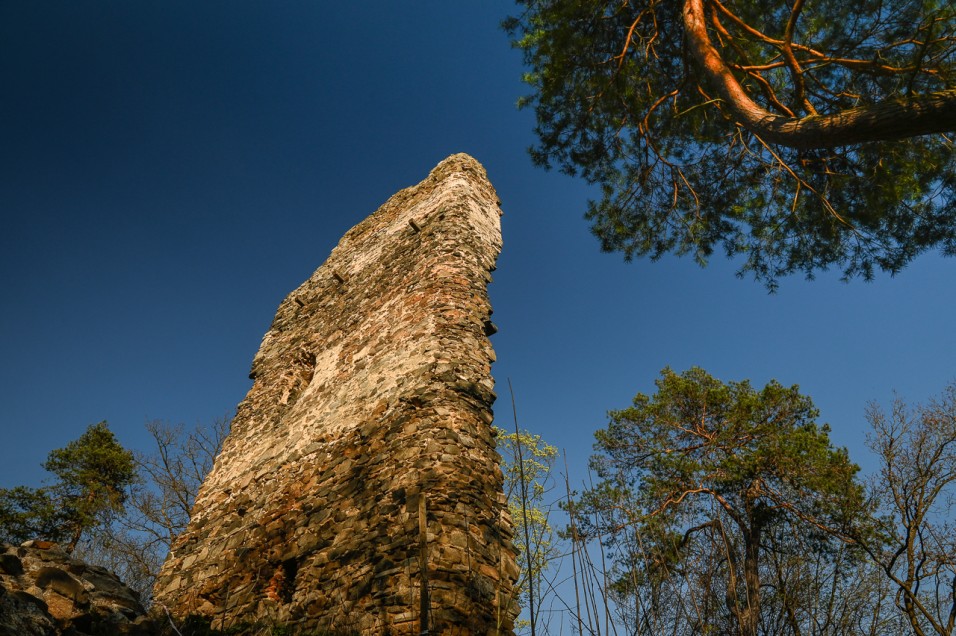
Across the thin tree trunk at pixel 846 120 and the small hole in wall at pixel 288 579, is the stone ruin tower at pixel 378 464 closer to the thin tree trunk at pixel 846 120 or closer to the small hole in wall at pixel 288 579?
the small hole in wall at pixel 288 579

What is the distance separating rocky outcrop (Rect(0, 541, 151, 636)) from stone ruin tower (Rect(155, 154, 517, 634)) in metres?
0.69

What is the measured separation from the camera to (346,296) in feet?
25.0

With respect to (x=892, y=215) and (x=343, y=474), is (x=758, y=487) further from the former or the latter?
(x=343, y=474)

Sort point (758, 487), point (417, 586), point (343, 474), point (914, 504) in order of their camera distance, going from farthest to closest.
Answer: point (758, 487) → point (914, 504) → point (343, 474) → point (417, 586)

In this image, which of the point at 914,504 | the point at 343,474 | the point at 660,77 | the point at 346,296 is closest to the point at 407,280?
the point at 346,296

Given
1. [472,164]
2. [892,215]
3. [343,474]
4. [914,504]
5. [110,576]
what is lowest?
[110,576]

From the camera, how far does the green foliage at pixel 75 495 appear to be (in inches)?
526

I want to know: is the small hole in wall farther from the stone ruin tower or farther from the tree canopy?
the tree canopy

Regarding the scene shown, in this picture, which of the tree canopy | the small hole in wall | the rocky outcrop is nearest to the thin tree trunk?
the tree canopy

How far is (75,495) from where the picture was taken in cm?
1466

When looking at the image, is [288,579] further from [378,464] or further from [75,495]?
[75,495]

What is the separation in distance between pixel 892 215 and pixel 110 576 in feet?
27.4

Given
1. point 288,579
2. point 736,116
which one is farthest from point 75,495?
point 736,116

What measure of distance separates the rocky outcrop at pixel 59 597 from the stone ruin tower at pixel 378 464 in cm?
69
